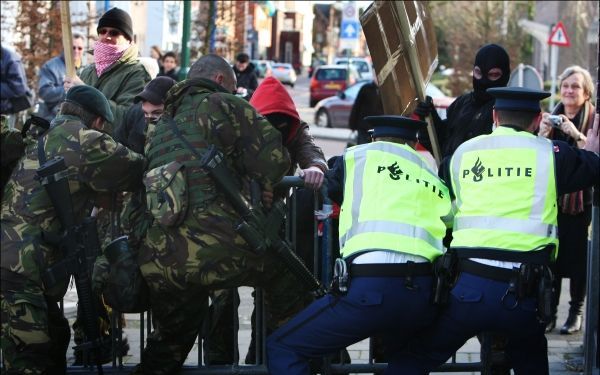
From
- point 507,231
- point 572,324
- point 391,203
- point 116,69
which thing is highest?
point 116,69

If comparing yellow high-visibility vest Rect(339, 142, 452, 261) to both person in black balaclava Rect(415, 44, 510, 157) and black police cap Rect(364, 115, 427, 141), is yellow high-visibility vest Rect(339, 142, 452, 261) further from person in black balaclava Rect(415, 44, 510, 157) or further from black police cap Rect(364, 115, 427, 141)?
person in black balaclava Rect(415, 44, 510, 157)

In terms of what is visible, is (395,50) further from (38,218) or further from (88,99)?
(38,218)

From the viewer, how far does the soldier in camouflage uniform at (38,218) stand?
600 centimetres

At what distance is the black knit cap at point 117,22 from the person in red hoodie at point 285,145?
4.85ft

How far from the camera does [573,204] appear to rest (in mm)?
8414

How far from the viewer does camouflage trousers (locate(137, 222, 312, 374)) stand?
5.86m

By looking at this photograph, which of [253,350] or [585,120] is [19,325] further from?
[585,120]

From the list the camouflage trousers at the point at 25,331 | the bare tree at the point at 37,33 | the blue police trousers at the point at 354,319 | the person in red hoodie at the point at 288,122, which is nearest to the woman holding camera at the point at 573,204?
the person in red hoodie at the point at 288,122

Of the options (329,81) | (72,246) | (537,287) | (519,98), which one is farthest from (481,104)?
(329,81)

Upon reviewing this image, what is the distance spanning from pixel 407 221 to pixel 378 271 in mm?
267

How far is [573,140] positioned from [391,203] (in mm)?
3477

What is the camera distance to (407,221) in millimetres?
5352

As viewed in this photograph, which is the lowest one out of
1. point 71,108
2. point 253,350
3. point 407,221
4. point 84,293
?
point 253,350

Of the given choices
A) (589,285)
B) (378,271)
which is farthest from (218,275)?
(589,285)
